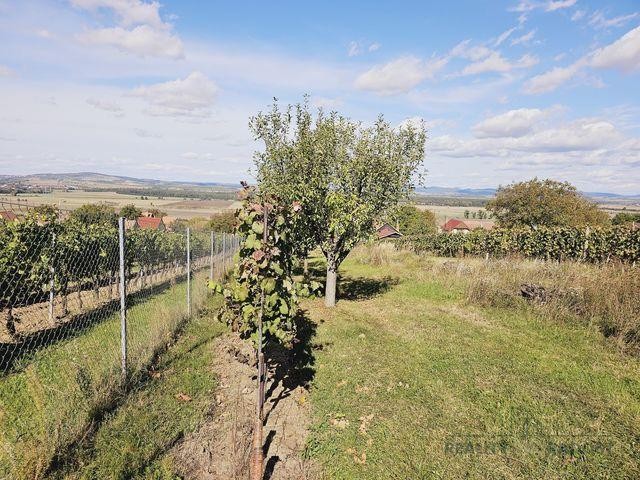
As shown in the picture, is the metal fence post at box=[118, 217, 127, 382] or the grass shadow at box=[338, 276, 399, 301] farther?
the grass shadow at box=[338, 276, 399, 301]

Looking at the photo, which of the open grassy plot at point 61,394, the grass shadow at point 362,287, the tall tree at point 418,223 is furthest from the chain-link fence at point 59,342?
the tall tree at point 418,223

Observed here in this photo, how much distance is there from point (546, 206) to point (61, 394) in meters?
51.9

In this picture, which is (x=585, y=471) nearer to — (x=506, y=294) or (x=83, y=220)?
(x=506, y=294)

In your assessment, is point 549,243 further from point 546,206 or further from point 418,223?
point 418,223

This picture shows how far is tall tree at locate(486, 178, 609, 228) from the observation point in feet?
146

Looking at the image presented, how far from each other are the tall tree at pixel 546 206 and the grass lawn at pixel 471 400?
134 ft

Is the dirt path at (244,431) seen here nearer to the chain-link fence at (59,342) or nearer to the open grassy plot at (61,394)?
the open grassy plot at (61,394)

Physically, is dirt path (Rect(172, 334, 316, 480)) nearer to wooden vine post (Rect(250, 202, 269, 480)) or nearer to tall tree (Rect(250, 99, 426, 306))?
wooden vine post (Rect(250, 202, 269, 480))

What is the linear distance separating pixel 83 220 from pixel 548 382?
15.1 meters

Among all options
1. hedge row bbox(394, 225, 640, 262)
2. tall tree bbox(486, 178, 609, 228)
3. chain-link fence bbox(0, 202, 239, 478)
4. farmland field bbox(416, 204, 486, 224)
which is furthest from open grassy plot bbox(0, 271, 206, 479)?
farmland field bbox(416, 204, 486, 224)

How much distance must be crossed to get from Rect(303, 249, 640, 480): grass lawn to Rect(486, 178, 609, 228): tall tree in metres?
41.0

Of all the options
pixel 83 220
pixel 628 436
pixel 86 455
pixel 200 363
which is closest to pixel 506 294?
pixel 628 436

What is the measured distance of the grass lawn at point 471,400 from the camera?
14.8 feet

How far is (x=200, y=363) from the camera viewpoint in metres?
6.80
